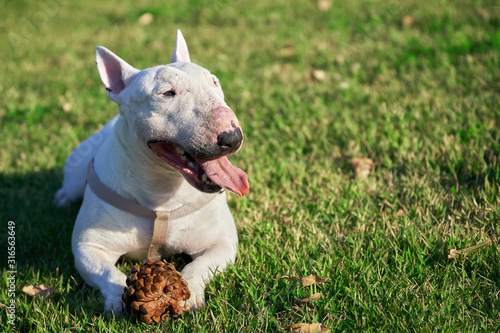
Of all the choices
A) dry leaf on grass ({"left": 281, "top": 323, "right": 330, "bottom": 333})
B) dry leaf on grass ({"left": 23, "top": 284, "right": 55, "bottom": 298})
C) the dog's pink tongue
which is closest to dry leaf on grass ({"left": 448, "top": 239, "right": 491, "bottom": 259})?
dry leaf on grass ({"left": 281, "top": 323, "right": 330, "bottom": 333})

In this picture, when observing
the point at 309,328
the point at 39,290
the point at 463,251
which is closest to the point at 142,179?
the point at 39,290

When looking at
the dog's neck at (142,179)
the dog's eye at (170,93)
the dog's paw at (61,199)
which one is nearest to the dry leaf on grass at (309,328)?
the dog's neck at (142,179)

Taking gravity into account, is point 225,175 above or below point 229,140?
below

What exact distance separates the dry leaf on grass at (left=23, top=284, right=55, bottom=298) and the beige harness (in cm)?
56

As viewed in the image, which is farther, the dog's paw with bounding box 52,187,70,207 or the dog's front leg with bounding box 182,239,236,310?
the dog's paw with bounding box 52,187,70,207

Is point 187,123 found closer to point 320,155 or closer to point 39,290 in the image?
point 39,290

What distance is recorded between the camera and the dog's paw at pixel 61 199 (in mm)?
3830

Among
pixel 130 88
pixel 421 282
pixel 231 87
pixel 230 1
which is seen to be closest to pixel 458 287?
pixel 421 282

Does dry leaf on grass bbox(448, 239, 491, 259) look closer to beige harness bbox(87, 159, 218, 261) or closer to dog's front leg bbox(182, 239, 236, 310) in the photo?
dog's front leg bbox(182, 239, 236, 310)

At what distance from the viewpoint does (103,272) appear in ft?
8.87

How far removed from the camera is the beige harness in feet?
9.26

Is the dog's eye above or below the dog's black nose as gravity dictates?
above

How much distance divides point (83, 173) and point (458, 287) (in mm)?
2595

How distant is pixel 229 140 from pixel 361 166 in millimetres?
1760
